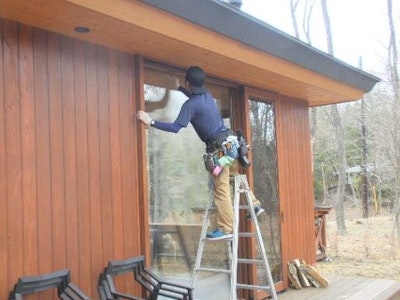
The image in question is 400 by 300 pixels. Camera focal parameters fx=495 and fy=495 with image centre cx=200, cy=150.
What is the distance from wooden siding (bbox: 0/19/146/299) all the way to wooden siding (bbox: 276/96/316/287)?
2.28m

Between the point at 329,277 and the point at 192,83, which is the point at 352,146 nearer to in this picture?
the point at 329,277

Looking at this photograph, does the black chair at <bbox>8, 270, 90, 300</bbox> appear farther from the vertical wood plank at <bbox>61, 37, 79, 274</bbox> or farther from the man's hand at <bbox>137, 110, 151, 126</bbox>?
the man's hand at <bbox>137, 110, 151, 126</bbox>

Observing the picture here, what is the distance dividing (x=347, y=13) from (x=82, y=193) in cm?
1888

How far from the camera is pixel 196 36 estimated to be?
10.3 feet

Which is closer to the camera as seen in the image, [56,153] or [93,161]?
[56,153]

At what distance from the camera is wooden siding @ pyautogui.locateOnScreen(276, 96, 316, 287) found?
5.33 meters

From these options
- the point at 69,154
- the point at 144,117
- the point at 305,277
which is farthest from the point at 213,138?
the point at 305,277

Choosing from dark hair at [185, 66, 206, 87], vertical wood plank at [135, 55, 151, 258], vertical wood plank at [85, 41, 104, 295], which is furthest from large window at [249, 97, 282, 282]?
vertical wood plank at [85, 41, 104, 295]

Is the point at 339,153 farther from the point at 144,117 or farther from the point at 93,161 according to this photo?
the point at 93,161

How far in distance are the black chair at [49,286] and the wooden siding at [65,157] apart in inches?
3.8

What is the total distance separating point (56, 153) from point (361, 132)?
623 inches

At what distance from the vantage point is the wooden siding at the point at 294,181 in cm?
533

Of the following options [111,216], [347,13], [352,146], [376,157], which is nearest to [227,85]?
[111,216]

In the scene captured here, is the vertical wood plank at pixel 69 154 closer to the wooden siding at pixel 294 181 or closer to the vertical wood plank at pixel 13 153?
the vertical wood plank at pixel 13 153
